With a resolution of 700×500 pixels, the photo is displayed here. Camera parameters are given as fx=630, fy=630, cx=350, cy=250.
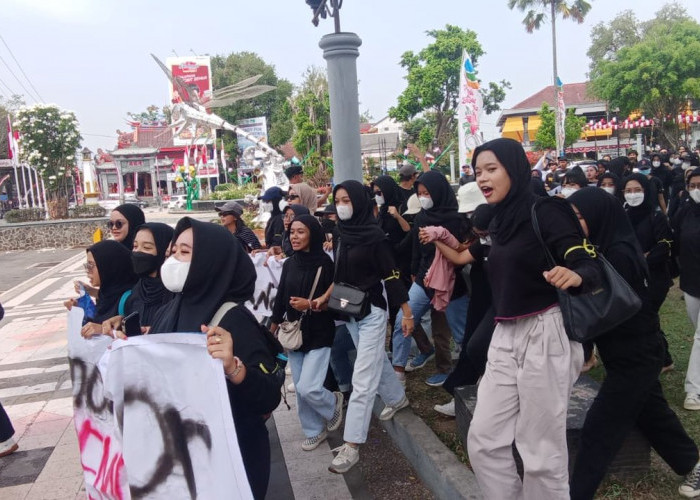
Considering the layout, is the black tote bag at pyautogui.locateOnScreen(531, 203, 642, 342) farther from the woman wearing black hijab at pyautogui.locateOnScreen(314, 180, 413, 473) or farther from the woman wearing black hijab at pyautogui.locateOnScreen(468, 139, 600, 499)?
the woman wearing black hijab at pyautogui.locateOnScreen(314, 180, 413, 473)

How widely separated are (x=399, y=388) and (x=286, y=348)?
38.1 inches

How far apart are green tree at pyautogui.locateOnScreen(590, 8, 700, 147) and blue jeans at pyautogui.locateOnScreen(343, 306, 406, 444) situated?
31.8 m

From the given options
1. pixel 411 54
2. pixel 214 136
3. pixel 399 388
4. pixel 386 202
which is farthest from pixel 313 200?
pixel 214 136

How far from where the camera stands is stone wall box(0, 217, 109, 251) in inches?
864

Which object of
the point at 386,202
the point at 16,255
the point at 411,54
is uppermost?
the point at 411,54

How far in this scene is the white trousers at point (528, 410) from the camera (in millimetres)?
2553

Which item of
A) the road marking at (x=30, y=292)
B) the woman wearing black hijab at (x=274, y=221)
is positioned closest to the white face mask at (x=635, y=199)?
the woman wearing black hijab at (x=274, y=221)

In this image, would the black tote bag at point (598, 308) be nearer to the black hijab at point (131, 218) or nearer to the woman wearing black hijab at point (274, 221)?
the black hijab at point (131, 218)

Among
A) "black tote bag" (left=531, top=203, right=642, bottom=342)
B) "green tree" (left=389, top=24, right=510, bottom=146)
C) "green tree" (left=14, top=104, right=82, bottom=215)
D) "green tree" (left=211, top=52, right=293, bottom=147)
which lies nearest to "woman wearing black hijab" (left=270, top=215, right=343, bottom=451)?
"black tote bag" (left=531, top=203, right=642, bottom=342)

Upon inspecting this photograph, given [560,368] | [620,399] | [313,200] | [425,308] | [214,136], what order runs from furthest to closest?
[214,136] → [313,200] → [425,308] → [620,399] → [560,368]

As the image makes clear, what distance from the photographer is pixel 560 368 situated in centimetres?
255

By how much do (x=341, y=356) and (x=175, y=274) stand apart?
2804mm

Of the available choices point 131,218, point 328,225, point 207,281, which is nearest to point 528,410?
point 207,281

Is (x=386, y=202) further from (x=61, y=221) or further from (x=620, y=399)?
(x=61, y=221)
